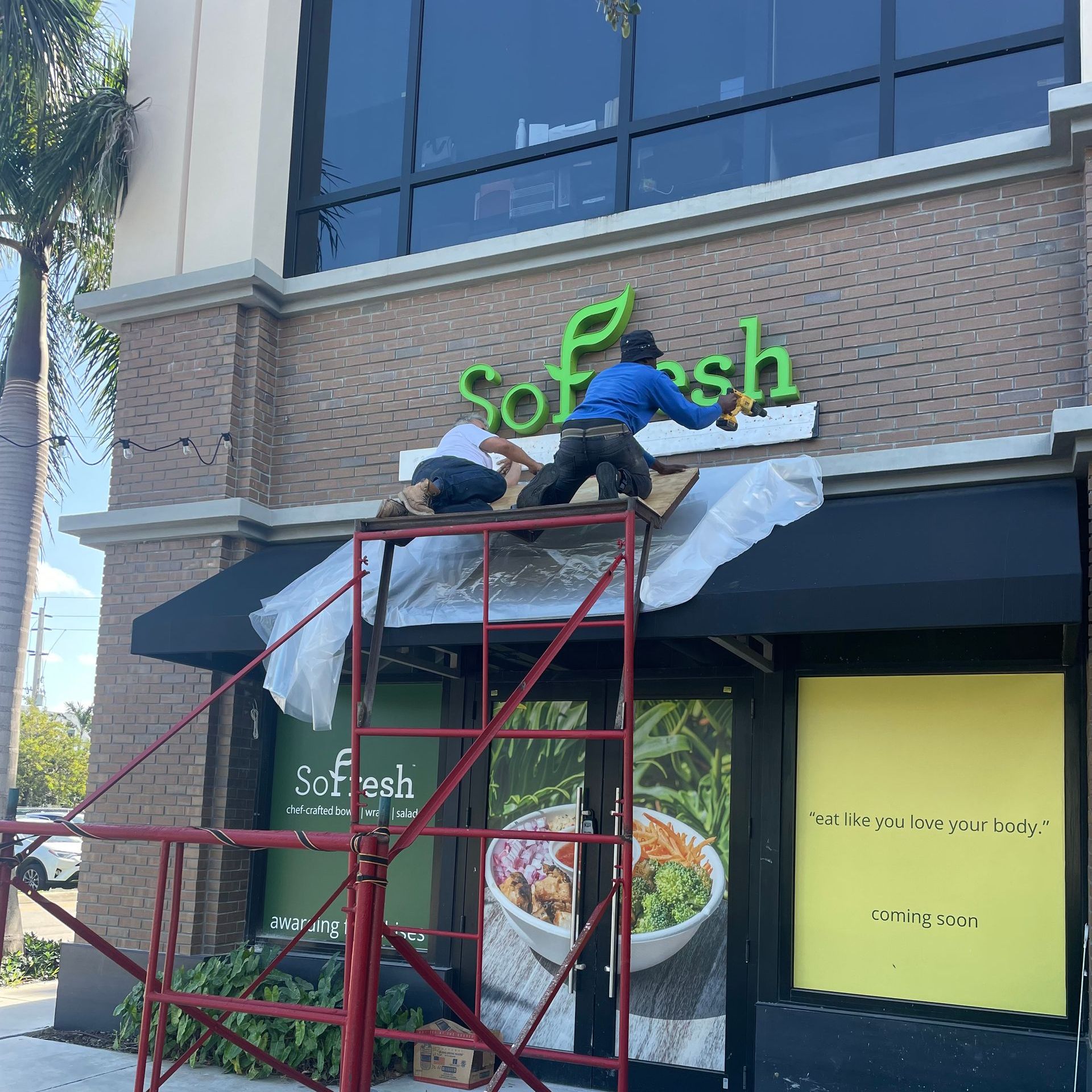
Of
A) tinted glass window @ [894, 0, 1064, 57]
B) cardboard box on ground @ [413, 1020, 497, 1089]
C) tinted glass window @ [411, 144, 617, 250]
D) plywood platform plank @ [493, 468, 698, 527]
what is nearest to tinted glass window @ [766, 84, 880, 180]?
tinted glass window @ [894, 0, 1064, 57]

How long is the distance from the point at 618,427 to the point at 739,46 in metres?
3.86

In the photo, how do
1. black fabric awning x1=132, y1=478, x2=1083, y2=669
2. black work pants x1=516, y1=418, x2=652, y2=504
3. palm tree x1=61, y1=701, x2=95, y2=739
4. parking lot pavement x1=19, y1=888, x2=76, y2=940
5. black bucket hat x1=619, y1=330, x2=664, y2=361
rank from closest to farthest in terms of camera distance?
1. black fabric awning x1=132, y1=478, x2=1083, y2=669
2. black work pants x1=516, y1=418, x2=652, y2=504
3. black bucket hat x1=619, y1=330, x2=664, y2=361
4. parking lot pavement x1=19, y1=888, x2=76, y2=940
5. palm tree x1=61, y1=701, x2=95, y2=739

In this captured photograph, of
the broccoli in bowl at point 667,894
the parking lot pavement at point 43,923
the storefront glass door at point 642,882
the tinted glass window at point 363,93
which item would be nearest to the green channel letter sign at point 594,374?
the storefront glass door at point 642,882

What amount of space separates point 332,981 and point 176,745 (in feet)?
7.05

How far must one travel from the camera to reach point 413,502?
6.51 metres

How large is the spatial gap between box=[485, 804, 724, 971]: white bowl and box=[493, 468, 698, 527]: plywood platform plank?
224cm

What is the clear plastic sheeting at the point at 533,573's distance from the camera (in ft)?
20.6

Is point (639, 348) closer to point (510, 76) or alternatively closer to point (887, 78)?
point (887, 78)

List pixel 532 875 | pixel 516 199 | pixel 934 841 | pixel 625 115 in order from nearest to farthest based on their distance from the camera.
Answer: pixel 934 841, pixel 532 875, pixel 625 115, pixel 516 199

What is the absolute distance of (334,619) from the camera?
6.62m

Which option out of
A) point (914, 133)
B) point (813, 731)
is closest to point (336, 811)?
point (813, 731)

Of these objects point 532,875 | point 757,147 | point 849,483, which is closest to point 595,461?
point 849,483

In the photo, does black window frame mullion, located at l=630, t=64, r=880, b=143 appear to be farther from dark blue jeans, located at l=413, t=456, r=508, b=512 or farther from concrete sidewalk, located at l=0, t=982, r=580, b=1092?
concrete sidewalk, located at l=0, t=982, r=580, b=1092

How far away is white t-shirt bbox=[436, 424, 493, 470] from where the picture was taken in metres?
6.99
